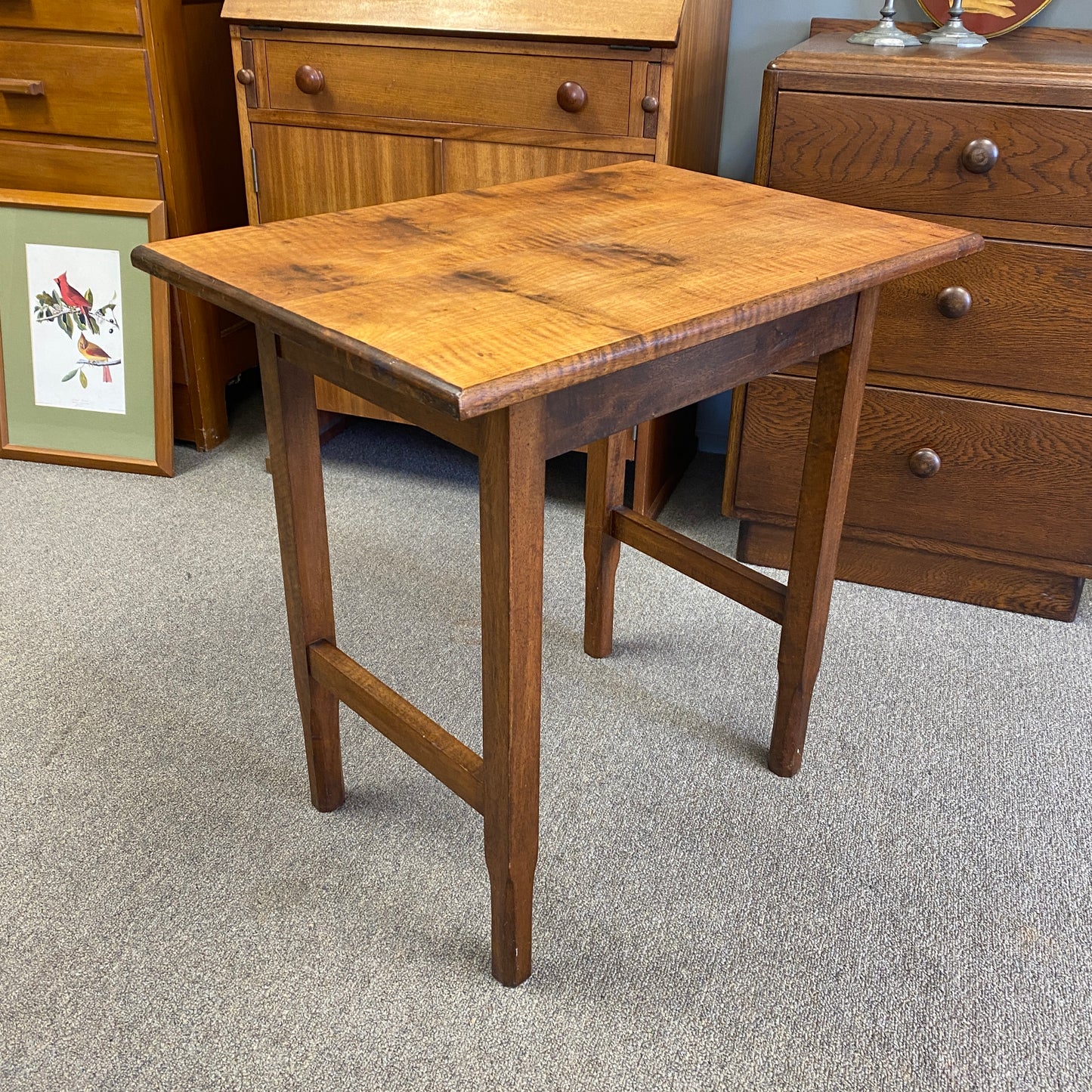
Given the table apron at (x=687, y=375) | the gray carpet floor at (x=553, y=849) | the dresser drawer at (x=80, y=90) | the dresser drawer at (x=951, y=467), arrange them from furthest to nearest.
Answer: the dresser drawer at (x=80, y=90), the dresser drawer at (x=951, y=467), the gray carpet floor at (x=553, y=849), the table apron at (x=687, y=375)

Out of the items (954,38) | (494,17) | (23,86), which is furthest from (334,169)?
(954,38)

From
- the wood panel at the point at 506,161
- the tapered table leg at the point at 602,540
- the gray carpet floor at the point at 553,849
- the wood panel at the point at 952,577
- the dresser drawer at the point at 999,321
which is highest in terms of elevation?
the wood panel at the point at 506,161

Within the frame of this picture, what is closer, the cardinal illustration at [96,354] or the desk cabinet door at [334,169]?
the desk cabinet door at [334,169]

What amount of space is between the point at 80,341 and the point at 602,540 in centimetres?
137

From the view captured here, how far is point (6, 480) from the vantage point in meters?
2.35

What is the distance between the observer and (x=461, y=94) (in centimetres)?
193

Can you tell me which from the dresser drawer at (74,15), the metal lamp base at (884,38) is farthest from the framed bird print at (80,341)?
the metal lamp base at (884,38)

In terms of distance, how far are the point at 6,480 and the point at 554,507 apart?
3.90 ft

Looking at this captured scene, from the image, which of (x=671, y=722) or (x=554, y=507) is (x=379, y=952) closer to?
(x=671, y=722)

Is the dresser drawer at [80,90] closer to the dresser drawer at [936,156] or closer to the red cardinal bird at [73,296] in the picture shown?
the red cardinal bird at [73,296]

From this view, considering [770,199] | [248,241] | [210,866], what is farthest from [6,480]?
[770,199]

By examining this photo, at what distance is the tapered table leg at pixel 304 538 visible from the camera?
1.18 metres

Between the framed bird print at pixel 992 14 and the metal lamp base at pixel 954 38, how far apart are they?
12 centimetres

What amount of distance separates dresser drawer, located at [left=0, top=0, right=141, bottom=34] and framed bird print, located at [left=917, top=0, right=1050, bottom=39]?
1.50 metres
